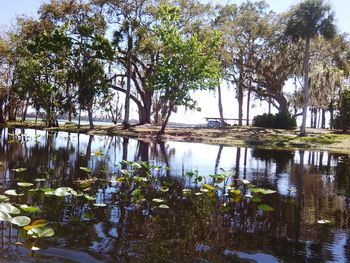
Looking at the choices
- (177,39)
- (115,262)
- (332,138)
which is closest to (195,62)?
(177,39)

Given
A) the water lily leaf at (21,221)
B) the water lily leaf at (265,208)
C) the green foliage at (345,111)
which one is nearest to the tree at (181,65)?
the green foliage at (345,111)

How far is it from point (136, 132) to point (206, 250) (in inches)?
1407

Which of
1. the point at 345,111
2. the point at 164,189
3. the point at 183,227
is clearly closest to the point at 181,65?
the point at 345,111

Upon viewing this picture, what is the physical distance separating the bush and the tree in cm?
1436

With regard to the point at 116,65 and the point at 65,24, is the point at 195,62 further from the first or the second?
the point at 116,65

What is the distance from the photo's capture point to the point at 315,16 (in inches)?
1531

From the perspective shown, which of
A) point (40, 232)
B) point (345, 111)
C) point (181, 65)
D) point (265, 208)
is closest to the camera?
point (40, 232)

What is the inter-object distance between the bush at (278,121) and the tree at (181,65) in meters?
14.4

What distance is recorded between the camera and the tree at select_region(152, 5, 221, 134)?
35844mm

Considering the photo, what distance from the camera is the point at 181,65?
37250 mm

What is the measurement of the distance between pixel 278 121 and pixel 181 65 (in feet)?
58.0

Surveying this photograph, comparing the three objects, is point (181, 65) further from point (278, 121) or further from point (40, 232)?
point (40, 232)

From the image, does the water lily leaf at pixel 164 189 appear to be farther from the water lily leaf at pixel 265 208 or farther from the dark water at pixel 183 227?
the water lily leaf at pixel 265 208

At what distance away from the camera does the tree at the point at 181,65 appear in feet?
118
